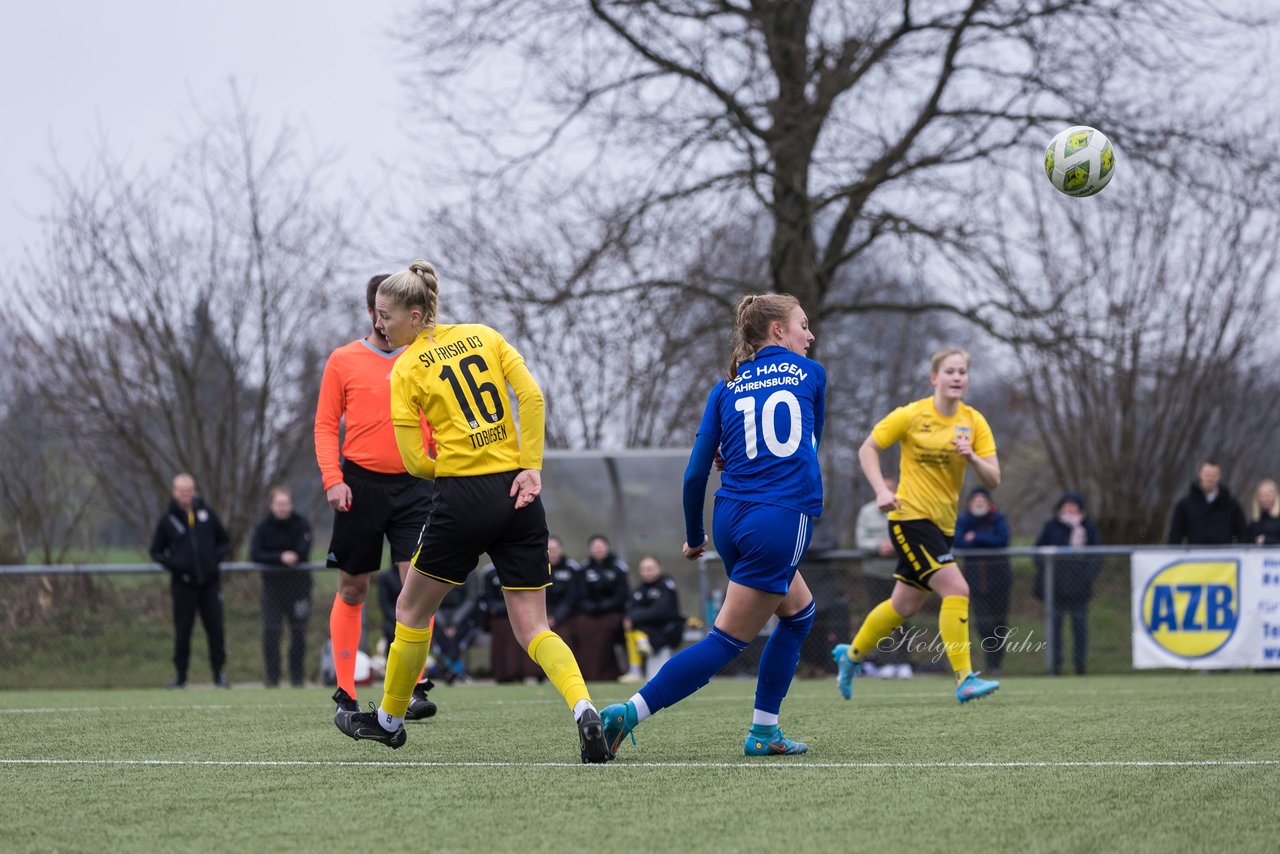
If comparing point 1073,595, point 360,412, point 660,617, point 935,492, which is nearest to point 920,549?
point 935,492

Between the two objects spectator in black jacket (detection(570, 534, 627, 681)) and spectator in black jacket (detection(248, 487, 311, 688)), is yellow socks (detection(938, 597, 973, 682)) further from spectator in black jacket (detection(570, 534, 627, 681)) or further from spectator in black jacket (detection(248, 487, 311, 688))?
spectator in black jacket (detection(248, 487, 311, 688))

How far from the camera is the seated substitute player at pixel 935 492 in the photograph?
28.5 ft

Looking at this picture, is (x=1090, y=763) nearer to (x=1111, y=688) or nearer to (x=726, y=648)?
(x=726, y=648)

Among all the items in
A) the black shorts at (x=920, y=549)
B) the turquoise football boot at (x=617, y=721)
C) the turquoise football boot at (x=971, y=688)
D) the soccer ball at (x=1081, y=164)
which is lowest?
the turquoise football boot at (x=971, y=688)

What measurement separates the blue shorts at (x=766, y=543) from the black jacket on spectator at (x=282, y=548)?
962 cm

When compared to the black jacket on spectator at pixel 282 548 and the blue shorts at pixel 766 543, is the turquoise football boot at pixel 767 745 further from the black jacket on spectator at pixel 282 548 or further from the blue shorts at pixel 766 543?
the black jacket on spectator at pixel 282 548

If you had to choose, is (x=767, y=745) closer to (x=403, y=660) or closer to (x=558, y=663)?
(x=558, y=663)

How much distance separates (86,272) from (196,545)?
23.6 ft

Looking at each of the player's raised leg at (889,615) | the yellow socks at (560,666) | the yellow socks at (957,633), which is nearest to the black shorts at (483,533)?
the yellow socks at (560,666)

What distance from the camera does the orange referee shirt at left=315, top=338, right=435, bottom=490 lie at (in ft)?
24.0

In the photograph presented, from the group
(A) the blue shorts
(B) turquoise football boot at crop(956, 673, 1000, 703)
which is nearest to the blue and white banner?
(B) turquoise football boot at crop(956, 673, 1000, 703)

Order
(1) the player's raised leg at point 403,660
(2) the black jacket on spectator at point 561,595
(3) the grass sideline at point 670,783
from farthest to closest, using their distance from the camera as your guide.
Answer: (2) the black jacket on spectator at point 561,595 < (1) the player's raised leg at point 403,660 < (3) the grass sideline at point 670,783

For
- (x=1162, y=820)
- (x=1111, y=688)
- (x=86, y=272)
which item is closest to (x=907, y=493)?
(x=1111, y=688)

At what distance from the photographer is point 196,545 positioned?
1382 centimetres
